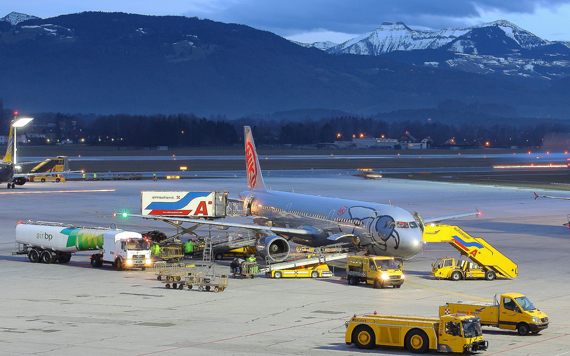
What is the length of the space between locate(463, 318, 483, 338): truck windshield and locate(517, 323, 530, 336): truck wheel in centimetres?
416

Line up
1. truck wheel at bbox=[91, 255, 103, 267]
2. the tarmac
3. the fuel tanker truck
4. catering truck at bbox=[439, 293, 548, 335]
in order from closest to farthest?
the tarmac < catering truck at bbox=[439, 293, 548, 335] < the fuel tanker truck < truck wheel at bbox=[91, 255, 103, 267]

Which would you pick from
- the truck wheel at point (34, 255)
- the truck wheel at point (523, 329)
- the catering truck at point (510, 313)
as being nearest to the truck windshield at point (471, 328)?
the catering truck at point (510, 313)

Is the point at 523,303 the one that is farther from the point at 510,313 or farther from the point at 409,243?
the point at 409,243

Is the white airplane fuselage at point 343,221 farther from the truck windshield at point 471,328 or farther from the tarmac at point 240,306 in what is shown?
the truck windshield at point 471,328

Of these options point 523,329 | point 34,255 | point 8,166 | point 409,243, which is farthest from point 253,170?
point 8,166

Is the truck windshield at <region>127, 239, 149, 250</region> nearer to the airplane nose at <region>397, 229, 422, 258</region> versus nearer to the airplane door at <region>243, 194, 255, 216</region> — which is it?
the airplane door at <region>243, 194, 255, 216</region>

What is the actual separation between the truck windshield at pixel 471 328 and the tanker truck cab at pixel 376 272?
13769mm

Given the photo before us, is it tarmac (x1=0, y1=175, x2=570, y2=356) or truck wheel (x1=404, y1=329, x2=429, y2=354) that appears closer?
truck wheel (x1=404, y1=329, x2=429, y2=354)

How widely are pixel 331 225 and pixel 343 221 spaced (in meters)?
1.21

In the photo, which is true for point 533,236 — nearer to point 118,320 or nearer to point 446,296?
point 446,296

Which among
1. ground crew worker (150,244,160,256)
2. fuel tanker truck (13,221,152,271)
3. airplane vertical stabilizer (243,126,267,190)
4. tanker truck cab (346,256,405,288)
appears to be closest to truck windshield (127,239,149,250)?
fuel tanker truck (13,221,152,271)

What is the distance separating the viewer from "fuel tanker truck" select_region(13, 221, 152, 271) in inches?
1807

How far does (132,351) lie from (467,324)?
1168cm

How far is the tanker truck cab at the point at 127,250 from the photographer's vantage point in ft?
150
